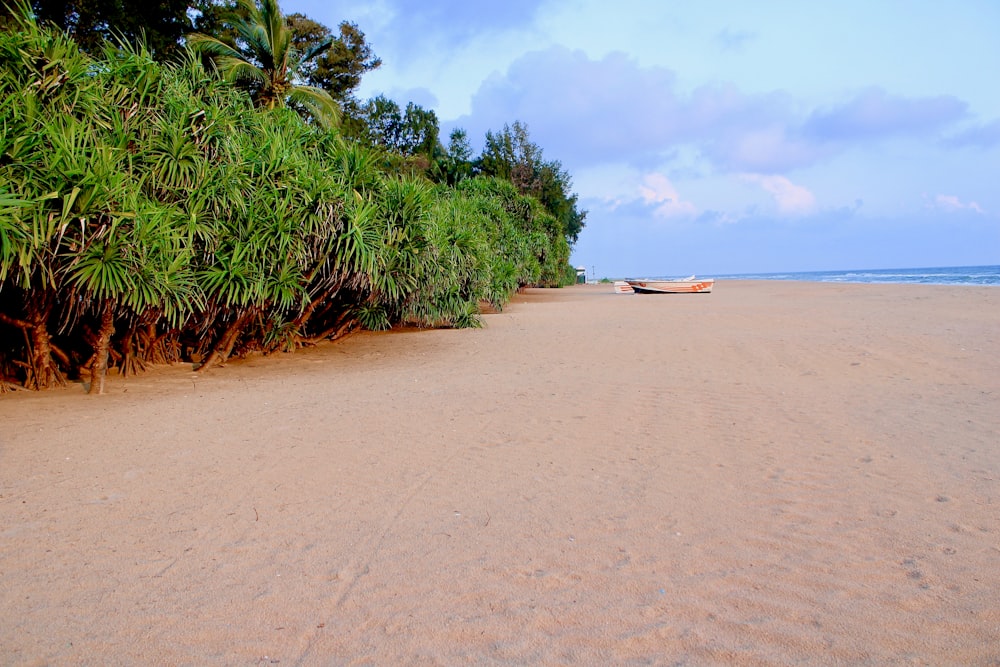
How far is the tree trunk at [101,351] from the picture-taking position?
7.35m

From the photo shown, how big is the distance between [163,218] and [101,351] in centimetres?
182

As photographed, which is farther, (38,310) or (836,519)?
(38,310)

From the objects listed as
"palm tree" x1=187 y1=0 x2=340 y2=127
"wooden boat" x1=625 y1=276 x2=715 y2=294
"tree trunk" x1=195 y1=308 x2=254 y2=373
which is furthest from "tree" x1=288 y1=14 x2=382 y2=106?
"tree trunk" x1=195 y1=308 x2=254 y2=373

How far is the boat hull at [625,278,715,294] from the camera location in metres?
31.7

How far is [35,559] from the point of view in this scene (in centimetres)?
345

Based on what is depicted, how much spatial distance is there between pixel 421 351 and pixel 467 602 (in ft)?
29.1

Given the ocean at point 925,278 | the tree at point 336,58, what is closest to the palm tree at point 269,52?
the tree at point 336,58

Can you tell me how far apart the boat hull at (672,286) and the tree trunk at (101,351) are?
1056 inches

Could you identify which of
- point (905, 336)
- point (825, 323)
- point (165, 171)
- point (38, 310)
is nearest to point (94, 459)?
point (38, 310)

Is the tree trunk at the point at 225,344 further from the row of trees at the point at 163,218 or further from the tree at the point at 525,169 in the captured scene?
the tree at the point at 525,169

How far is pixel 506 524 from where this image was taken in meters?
3.84

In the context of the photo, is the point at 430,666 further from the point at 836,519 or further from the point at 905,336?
the point at 905,336

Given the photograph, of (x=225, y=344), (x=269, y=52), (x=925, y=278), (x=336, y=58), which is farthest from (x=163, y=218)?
(x=925, y=278)

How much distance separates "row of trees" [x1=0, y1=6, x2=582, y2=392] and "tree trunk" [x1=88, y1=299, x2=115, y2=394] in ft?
0.07
